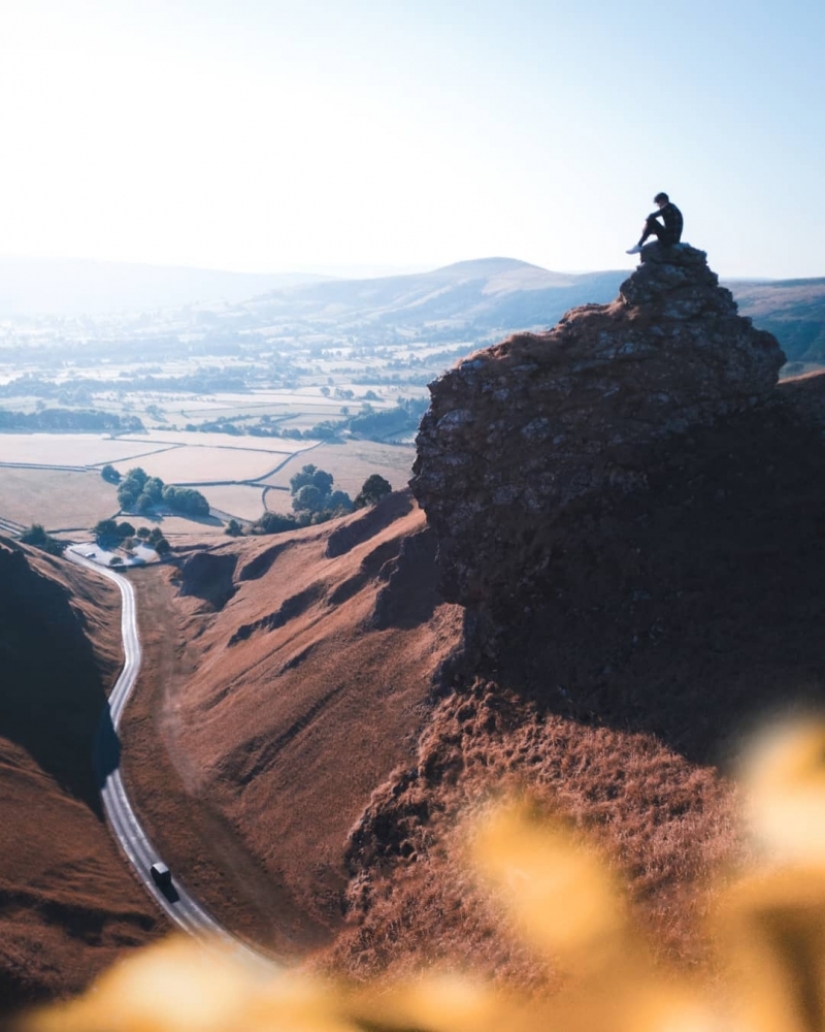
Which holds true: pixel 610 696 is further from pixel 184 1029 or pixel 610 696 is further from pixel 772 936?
pixel 184 1029

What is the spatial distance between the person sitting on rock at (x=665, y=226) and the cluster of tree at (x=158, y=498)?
140m

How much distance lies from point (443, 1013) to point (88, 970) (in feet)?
68.1

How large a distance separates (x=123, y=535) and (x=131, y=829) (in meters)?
108

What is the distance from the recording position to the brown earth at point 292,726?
47188 millimetres

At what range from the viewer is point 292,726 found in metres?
59.0

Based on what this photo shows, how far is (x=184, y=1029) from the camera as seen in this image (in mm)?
36375

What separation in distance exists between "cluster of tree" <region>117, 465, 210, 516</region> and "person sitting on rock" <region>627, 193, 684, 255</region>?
458 ft

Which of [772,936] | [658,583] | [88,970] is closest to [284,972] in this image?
[88,970]

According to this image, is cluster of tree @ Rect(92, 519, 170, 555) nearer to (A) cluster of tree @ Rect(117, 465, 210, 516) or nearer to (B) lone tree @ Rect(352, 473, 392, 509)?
(A) cluster of tree @ Rect(117, 465, 210, 516)

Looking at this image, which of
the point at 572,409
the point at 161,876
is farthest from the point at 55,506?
the point at 572,409

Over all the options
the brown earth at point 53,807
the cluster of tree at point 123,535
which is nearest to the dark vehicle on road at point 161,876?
the brown earth at point 53,807

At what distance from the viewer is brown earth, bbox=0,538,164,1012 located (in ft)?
133

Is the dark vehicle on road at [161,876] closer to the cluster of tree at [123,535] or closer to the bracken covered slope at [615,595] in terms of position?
the bracken covered slope at [615,595]

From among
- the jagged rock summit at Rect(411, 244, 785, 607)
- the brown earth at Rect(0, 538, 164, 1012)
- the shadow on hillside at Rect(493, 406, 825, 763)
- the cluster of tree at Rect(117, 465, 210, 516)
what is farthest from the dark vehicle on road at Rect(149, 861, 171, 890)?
the cluster of tree at Rect(117, 465, 210, 516)
